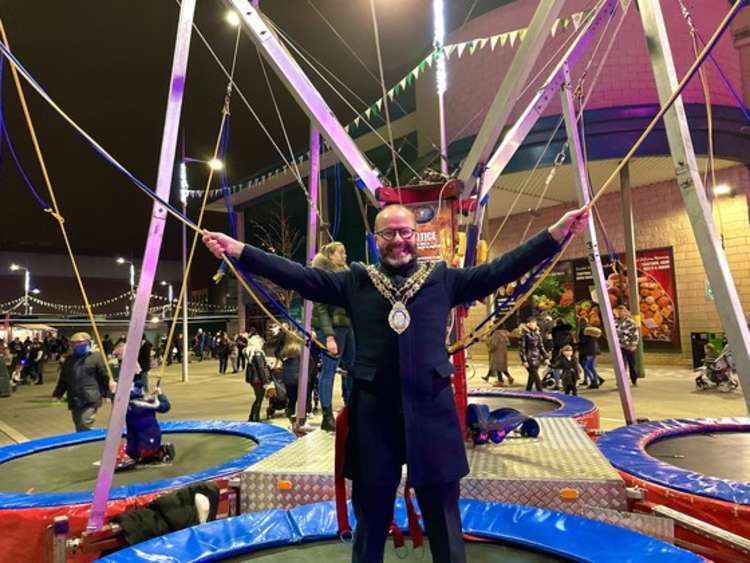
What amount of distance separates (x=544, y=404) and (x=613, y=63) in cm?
836

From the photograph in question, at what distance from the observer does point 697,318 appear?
39.1ft

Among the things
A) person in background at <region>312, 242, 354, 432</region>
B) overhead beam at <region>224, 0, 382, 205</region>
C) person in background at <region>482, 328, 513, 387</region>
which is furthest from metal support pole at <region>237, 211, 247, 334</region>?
overhead beam at <region>224, 0, 382, 205</region>

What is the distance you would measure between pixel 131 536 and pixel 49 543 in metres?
0.55

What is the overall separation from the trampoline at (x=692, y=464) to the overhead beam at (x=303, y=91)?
217 cm

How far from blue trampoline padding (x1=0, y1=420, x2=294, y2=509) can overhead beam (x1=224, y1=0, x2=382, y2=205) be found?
6.13 ft

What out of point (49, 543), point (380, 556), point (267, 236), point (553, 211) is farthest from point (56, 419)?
point (267, 236)

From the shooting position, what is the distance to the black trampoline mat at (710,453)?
10.4 ft

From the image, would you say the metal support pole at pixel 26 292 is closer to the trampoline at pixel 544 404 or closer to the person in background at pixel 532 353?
the person in background at pixel 532 353

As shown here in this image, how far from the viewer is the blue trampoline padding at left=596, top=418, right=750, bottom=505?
2.61 m

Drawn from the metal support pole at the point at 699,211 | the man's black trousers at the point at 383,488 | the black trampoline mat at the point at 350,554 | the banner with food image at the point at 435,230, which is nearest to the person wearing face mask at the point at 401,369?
the man's black trousers at the point at 383,488

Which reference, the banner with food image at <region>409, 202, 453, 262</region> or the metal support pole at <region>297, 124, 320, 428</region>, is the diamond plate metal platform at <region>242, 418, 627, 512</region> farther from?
the banner with food image at <region>409, 202, 453, 262</region>

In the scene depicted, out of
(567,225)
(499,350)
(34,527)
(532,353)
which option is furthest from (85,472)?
(499,350)

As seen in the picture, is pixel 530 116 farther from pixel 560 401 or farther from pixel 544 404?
pixel 544 404

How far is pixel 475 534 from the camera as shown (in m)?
2.29
